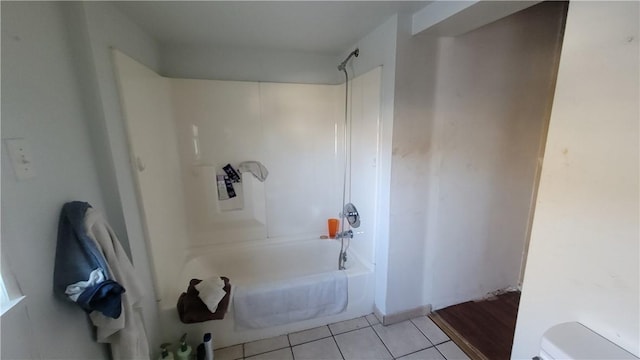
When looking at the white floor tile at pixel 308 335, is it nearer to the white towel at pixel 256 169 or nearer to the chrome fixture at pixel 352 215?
the chrome fixture at pixel 352 215

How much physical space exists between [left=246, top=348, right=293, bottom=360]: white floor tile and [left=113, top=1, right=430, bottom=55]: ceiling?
7.06ft

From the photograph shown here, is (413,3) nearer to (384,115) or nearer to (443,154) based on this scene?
(384,115)

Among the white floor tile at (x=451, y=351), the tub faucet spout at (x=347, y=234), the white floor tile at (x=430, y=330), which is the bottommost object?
the white floor tile at (x=451, y=351)

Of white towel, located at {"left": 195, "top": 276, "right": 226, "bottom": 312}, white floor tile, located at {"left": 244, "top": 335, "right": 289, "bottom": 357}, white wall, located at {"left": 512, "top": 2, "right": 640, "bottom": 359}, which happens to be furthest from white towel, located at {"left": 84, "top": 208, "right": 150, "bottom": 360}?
white wall, located at {"left": 512, "top": 2, "right": 640, "bottom": 359}

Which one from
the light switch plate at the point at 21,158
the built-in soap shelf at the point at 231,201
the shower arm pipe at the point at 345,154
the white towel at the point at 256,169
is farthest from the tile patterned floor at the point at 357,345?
the light switch plate at the point at 21,158

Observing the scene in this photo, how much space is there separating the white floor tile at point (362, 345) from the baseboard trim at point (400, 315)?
0.43 ft

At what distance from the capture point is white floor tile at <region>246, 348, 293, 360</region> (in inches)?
64.5

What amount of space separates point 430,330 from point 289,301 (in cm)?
106

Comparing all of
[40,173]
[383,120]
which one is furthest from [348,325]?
[40,173]

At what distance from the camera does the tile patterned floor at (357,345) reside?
165cm

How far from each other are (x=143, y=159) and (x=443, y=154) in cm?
196

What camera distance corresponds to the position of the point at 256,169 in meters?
2.42

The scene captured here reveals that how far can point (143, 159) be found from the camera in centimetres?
152

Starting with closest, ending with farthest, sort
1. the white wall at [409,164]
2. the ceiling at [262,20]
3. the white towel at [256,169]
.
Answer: the ceiling at [262,20] → the white wall at [409,164] → the white towel at [256,169]
